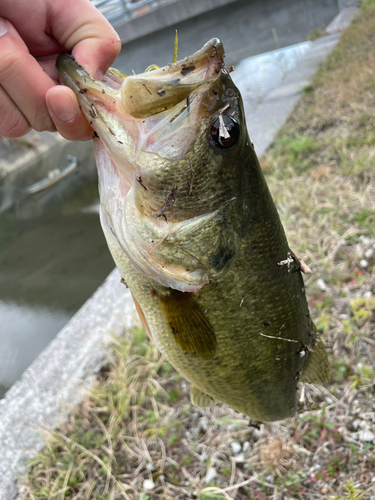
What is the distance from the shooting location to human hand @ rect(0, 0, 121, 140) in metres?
1.07

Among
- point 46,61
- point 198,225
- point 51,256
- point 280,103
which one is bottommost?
point 51,256

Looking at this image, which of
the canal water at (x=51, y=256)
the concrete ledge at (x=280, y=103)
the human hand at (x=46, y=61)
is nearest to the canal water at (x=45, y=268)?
the canal water at (x=51, y=256)

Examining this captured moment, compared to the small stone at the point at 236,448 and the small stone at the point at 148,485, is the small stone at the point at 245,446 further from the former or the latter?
the small stone at the point at 148,485

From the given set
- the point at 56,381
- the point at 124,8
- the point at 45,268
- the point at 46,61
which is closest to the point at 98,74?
→ the point at 46,61

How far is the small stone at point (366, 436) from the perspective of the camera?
1784 millimetres

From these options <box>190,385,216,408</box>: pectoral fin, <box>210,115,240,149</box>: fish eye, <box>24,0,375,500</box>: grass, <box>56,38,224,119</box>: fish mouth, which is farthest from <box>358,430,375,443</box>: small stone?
<box>56,38,224,119</box>: fish mouth

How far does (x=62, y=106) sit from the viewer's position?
1064 millimetres

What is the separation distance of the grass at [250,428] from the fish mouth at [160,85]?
67.6 inches

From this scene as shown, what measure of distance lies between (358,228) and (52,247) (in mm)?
6517

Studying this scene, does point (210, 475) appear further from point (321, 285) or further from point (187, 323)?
point (321, 285)

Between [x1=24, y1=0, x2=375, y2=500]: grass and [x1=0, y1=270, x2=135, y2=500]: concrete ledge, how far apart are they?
0.35 feet

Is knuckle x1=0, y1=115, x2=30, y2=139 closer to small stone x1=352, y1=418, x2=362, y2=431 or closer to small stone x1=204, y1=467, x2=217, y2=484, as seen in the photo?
small stone x1=204, y1=467, x2=217, y2=484

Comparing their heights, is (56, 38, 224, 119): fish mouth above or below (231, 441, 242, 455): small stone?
above

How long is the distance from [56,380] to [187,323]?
1786 mm
